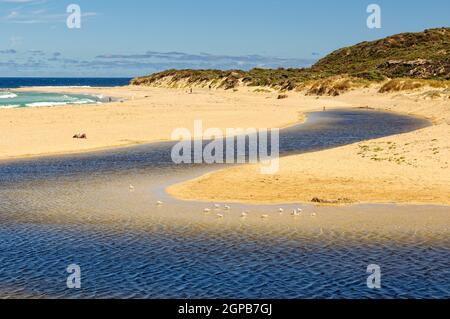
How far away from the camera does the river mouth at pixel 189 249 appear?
563 inches

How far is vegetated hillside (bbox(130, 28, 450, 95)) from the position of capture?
117m

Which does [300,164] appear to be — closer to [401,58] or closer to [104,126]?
[104,126]

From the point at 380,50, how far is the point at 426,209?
168768mm

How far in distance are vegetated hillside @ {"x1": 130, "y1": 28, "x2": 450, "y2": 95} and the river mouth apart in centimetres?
9008

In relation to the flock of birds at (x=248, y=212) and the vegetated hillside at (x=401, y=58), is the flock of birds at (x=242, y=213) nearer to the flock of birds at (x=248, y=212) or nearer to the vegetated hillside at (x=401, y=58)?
the flock of birds at (x=248, y=212)

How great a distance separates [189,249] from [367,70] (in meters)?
117

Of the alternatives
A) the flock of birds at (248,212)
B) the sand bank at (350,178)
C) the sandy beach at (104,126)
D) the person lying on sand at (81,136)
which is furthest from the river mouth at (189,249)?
the person lying on sand at (81,136)

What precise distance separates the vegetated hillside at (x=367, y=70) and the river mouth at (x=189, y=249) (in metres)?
90.1

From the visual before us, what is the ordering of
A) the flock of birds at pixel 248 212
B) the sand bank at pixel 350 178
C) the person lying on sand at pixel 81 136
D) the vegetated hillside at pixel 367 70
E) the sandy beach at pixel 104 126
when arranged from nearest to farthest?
1. the flock of birds at pixel 248 212
2. the sand bank at pixel 350 178
3. the sandy beach at pixel 104 126
4. the person lying on sand at pixel 81 136
5. the vegetated hillside at pixel 367 70

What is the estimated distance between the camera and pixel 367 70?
5039 inches

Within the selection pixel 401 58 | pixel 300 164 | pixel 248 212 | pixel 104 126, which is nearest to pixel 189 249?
pixel 248 212

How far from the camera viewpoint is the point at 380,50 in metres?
182
